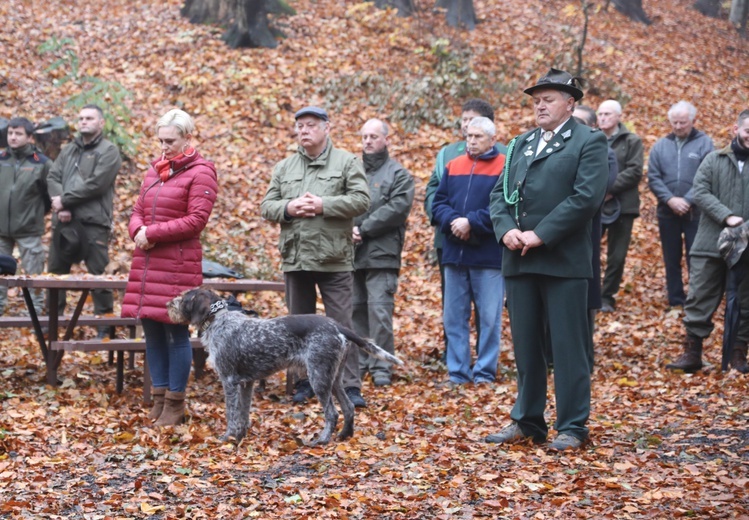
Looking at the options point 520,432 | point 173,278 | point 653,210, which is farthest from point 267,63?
point 520,432

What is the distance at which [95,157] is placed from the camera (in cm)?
977

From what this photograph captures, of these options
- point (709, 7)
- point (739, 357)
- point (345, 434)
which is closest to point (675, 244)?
point (739, 357)

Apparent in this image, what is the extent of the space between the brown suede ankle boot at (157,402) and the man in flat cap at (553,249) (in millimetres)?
2559

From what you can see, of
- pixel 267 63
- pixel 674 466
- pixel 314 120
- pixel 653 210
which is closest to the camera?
pixel 674 466

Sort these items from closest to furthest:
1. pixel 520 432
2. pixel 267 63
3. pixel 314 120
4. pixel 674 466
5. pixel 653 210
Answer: pixel 674 466 < pixel 520 432 < pixel 314 120 < pixel 653 210 < pixel 267 63

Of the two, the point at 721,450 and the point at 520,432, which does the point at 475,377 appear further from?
the point at 721,450

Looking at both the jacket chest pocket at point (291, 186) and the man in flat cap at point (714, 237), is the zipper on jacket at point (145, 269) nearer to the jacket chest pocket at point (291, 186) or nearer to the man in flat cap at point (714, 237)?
the jacket chest pocket at point (291, 186)

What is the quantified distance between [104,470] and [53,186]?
506 centimetres

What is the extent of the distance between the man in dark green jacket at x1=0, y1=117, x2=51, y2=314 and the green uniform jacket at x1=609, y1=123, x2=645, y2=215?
6.79m

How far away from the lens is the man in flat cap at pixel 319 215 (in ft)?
24.4

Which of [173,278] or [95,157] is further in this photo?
[95,157]

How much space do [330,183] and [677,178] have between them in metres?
5.59

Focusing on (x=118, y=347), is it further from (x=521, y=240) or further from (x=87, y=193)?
(x=521, y=240)

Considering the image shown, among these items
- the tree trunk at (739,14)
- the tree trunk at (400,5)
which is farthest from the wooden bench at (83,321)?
the tree trunk at (739,14)
